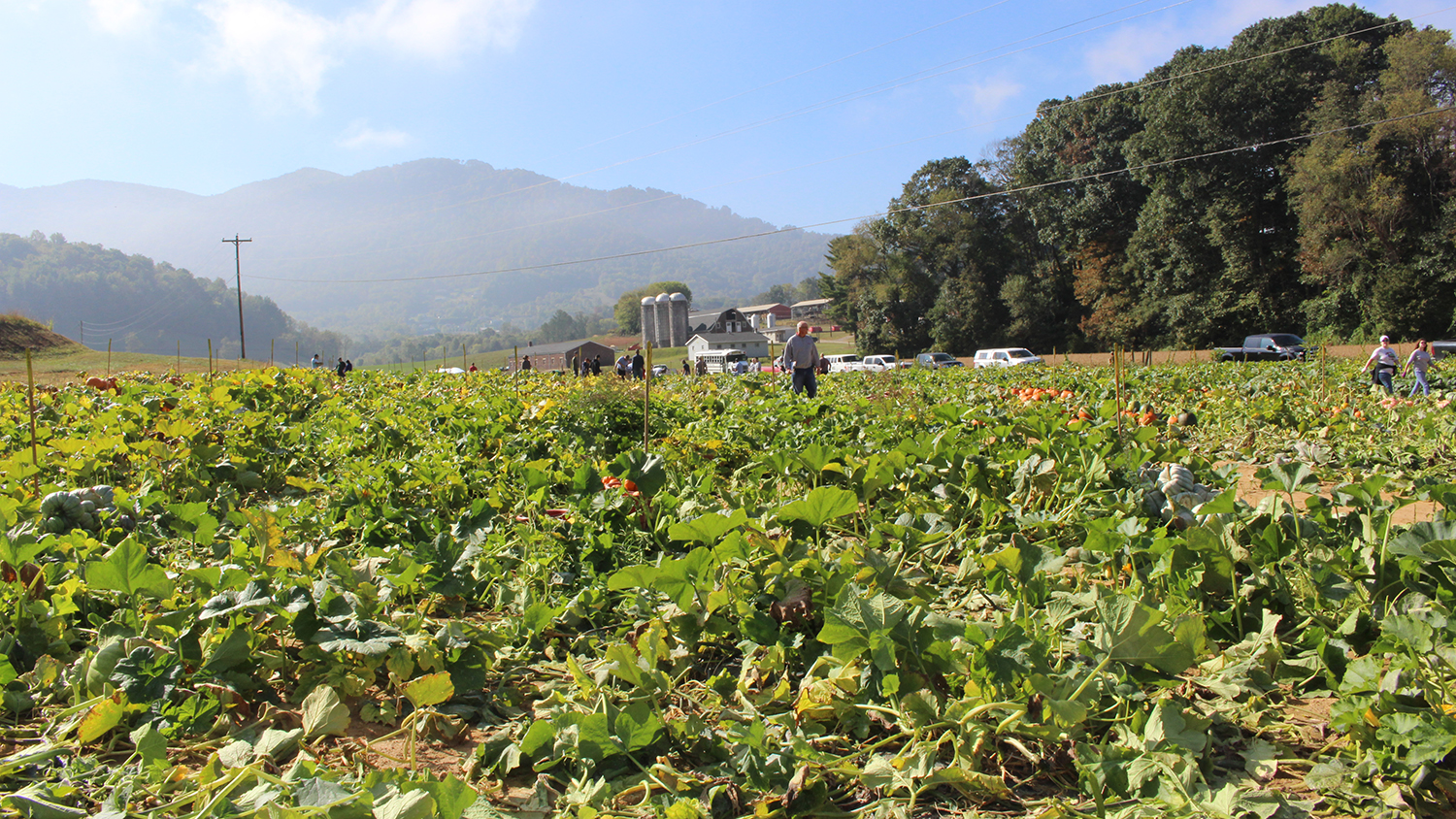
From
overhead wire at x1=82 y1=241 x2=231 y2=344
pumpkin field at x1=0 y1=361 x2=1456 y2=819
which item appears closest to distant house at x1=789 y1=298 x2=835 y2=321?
pumpkin field at x1=0 y1=361 x2=1456 y2=819

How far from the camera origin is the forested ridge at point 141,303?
508ft

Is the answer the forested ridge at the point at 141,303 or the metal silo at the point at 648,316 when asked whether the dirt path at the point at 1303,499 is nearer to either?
the metal silo at the point at 648,316

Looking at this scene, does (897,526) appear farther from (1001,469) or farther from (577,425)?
(577,425)

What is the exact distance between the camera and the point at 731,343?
237 feet

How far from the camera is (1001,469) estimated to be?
11.1 ft

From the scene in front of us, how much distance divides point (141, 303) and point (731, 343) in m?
152

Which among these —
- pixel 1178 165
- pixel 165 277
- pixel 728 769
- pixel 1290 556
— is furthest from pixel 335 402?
pixel 165 277

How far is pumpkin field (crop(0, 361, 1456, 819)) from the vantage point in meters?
1.58

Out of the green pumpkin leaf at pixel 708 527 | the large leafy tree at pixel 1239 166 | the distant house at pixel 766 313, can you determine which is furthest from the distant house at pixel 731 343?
the green pumpkin leaf at pixel 708 527

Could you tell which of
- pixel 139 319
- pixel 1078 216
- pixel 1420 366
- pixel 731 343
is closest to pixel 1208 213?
pixel 1078 216

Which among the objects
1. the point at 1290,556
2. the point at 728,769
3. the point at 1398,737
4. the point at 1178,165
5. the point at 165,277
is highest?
the point at 165,277

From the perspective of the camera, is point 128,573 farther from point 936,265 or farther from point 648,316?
point 648,316

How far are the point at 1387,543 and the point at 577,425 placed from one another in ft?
16.5

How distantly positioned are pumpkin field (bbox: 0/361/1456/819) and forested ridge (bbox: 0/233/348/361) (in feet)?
550
